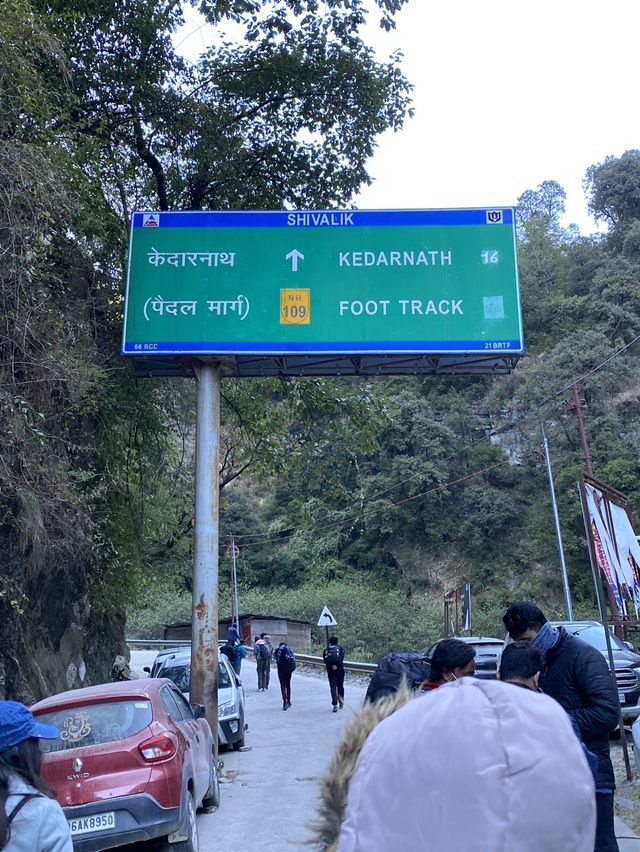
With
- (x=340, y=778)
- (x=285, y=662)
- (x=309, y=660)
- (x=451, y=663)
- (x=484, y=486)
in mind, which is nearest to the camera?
(x=340, y=778)

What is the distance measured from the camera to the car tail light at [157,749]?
249 inches

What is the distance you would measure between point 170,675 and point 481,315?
7939 mm

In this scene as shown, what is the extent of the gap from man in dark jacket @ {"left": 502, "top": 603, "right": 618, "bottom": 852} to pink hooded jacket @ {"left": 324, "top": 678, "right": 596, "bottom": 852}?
2792 millimetres

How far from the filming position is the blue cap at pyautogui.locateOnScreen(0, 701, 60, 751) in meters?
2.46

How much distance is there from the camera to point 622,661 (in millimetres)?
12172

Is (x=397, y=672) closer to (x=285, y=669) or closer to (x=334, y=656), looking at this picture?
(x=334, y=656)

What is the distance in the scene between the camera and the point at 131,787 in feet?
20.2

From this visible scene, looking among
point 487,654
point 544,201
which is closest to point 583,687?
point 487,654

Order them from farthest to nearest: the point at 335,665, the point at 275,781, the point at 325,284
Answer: the point at 335,665, the point at 325,284, the point at 275,781

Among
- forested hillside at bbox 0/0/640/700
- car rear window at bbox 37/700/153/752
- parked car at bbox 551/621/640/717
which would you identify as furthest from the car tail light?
parked car at bbox 551/621/640/717

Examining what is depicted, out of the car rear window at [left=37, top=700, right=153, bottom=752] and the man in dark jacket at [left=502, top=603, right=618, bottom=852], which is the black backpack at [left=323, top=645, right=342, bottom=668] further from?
the man in dark jacket at [left=502, top=603, right=618, bottom=852]

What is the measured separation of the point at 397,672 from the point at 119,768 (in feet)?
8.66

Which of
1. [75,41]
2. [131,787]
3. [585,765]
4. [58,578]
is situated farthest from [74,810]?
[75,41]

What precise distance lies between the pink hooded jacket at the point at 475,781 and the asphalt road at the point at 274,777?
52cm
